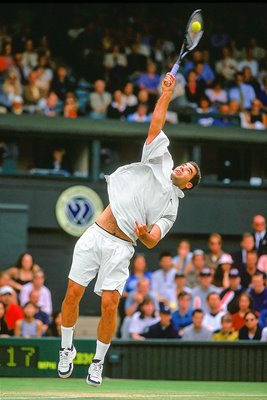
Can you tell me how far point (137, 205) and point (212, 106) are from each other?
35.7 ft

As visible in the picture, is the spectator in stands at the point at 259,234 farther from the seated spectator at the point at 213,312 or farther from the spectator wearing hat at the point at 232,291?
the seated spectator at the point at 213,312

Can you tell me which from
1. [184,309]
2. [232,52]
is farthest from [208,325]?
[232,52]

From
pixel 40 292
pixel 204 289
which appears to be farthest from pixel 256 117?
pixel 40 292

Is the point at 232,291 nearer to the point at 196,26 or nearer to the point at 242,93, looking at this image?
the point at 196,26

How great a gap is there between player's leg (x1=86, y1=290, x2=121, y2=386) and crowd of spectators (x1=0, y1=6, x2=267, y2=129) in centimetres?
969

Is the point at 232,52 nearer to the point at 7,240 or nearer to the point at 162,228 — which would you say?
the point at 7,240

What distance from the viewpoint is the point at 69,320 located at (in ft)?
32.2

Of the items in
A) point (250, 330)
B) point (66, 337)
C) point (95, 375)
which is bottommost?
point (250, 330)

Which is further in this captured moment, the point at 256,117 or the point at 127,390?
the point at 256,117

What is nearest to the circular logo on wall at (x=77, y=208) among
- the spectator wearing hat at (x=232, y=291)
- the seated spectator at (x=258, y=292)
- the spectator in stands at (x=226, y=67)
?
the spectator in stands at (x=226, y=67)

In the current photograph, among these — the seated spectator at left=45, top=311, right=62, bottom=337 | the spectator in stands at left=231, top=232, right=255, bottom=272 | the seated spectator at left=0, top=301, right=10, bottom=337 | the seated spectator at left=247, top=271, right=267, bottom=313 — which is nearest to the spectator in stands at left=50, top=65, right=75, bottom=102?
the spectator in stands at left=231, top=232, right=255, bottom=272

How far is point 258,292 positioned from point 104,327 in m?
5.43

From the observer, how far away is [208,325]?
1448 cm

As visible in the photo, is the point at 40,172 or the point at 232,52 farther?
the point at 232,52
